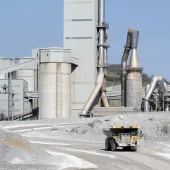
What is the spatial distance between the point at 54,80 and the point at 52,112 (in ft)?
19.5

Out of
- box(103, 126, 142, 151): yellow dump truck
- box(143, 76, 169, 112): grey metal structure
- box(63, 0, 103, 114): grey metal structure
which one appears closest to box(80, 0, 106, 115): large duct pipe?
box(63, 0, 103, 114): grey metal structure

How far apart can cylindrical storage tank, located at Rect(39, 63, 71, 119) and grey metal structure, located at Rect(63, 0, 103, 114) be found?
3922mm

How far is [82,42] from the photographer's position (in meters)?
97.8

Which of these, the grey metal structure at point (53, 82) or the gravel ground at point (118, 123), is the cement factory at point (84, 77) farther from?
the gravel ground at point (118, 123)

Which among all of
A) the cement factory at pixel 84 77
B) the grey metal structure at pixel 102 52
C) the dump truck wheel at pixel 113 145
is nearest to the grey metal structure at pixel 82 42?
the cement factory at pixel 84 77

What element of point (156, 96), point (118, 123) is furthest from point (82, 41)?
point (118, 123)

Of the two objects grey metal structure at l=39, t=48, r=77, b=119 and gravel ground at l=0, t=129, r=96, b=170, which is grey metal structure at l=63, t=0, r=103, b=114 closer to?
grey metal structure at l=39, t=48, r=77, b=119

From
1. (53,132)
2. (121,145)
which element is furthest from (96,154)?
(53,132)

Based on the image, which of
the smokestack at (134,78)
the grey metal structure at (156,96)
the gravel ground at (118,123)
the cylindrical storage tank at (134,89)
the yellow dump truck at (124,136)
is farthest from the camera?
the grey metal structure at (156,96)

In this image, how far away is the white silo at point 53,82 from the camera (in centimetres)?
9412

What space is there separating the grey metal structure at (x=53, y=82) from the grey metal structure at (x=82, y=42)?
3.38m

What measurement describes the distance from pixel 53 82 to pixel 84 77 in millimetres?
6902

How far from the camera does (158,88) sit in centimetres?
9825

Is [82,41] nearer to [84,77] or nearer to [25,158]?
[84,77]
